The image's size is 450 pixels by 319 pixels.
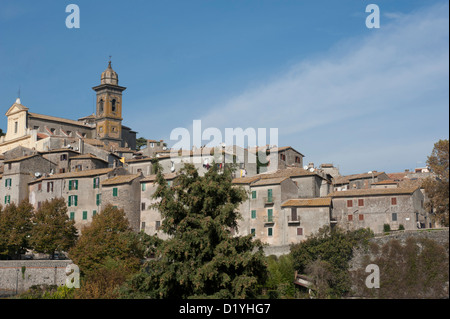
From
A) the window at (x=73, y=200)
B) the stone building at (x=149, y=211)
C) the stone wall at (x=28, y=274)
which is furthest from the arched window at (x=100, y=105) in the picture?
the stone wall at (x=28, y=274)

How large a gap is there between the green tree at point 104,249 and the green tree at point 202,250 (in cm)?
1848

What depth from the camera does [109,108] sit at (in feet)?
327

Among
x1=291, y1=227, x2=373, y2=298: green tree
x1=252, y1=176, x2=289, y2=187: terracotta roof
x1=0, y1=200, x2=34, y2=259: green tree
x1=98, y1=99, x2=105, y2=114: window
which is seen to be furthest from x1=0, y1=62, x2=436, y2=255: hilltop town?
x1=98, y1=99, x2=105, y2=114: window

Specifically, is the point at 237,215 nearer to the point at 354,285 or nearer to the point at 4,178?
the point at 354,285

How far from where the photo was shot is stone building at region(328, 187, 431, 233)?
53469mm

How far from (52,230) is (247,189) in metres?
17.6

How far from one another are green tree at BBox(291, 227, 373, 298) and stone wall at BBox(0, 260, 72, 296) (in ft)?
61.6

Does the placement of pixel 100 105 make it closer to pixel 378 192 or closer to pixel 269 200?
pixel 269 200

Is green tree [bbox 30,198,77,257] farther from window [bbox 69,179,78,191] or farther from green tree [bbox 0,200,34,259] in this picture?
window [bbox 69,179,78,191]

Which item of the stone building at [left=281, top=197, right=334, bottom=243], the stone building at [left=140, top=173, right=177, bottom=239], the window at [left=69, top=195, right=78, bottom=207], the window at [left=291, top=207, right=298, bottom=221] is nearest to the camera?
the stone building at [left=281, top=197, right=334, bottom=243]

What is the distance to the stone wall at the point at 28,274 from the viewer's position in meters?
47.8

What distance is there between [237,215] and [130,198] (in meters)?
30.9
